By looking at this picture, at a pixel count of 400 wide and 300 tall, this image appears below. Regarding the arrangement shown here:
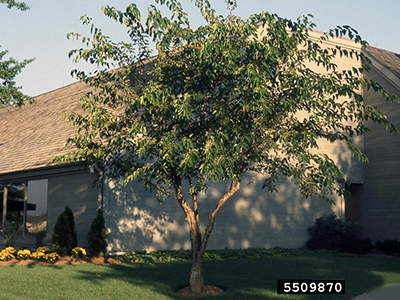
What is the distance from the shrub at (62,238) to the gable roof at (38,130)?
2182 millimetres

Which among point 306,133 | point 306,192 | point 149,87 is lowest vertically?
point 306,192

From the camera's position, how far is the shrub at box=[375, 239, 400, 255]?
22.1m

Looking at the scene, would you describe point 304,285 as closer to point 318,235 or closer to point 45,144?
point 318,235

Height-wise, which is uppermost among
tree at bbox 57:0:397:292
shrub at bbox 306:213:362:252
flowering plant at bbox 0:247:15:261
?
tree at bbox 57:0:397:292

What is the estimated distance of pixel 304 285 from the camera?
12.9m

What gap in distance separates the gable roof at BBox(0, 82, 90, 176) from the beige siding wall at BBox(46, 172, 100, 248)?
1148 mm

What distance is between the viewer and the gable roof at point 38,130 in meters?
21.0

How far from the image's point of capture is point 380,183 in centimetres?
2488

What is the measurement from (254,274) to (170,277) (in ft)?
8.02

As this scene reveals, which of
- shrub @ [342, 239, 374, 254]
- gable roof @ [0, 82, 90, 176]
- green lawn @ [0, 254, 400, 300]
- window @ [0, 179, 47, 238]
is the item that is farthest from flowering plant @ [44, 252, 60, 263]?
shrub @ [342, 239, 374, 254]

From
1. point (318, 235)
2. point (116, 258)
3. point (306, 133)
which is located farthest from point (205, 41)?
point (318, 235)

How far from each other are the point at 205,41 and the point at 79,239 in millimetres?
11109

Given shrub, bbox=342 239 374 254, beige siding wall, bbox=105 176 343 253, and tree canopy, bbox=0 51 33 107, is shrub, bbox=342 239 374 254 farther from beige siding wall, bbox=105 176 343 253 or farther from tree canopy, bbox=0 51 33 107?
tree canopy, bbox=0 51 33 107

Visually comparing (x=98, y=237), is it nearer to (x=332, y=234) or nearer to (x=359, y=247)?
(x=332, y=234)
